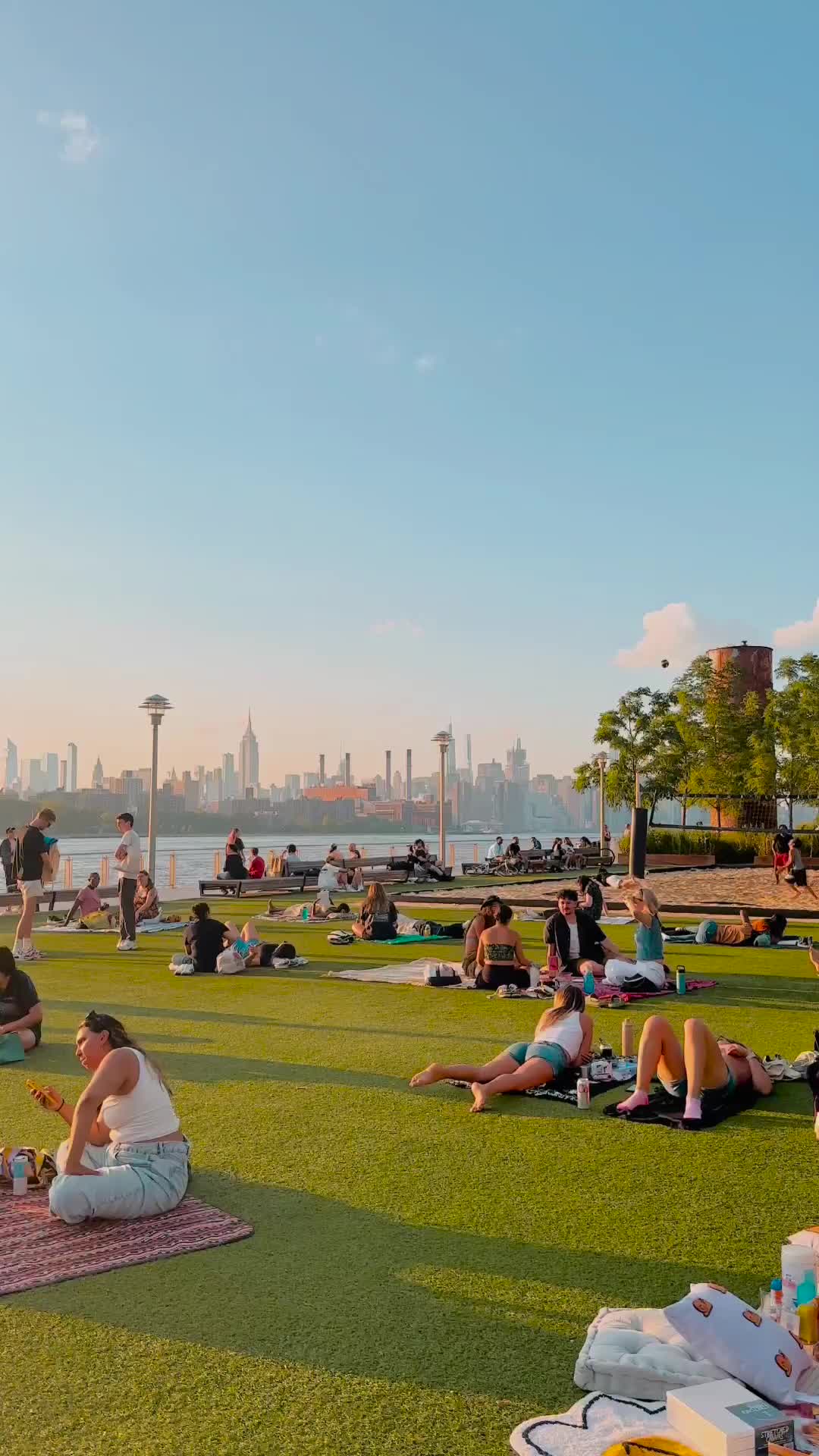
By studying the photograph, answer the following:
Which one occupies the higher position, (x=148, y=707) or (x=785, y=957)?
(x=148, y=707)

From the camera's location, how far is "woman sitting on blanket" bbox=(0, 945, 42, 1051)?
9.41m

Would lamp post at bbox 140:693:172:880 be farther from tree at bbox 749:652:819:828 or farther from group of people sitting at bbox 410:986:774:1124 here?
tree at bbox 749:652:819:828

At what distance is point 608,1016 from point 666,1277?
6215 millimetres

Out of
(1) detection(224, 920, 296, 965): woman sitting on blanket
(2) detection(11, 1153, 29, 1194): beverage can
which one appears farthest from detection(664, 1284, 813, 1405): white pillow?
(1) detection(224, 920, 296, 965): woman sitting on blanket

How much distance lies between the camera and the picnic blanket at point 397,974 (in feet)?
42.8

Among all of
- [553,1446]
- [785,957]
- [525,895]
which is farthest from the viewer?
[525,895]

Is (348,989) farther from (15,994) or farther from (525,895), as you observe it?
(525,895)

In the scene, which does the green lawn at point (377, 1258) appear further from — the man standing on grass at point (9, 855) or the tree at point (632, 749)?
the tree at point (632, 749)

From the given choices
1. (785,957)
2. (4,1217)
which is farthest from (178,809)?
(4,1217)

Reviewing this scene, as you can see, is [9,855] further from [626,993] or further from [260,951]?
[626,993]

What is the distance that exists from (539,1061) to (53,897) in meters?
16.4

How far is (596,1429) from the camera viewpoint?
3590mm

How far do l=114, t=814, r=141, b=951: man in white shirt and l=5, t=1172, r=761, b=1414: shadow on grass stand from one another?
10578mm

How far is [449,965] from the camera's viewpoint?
1316 centimetres
